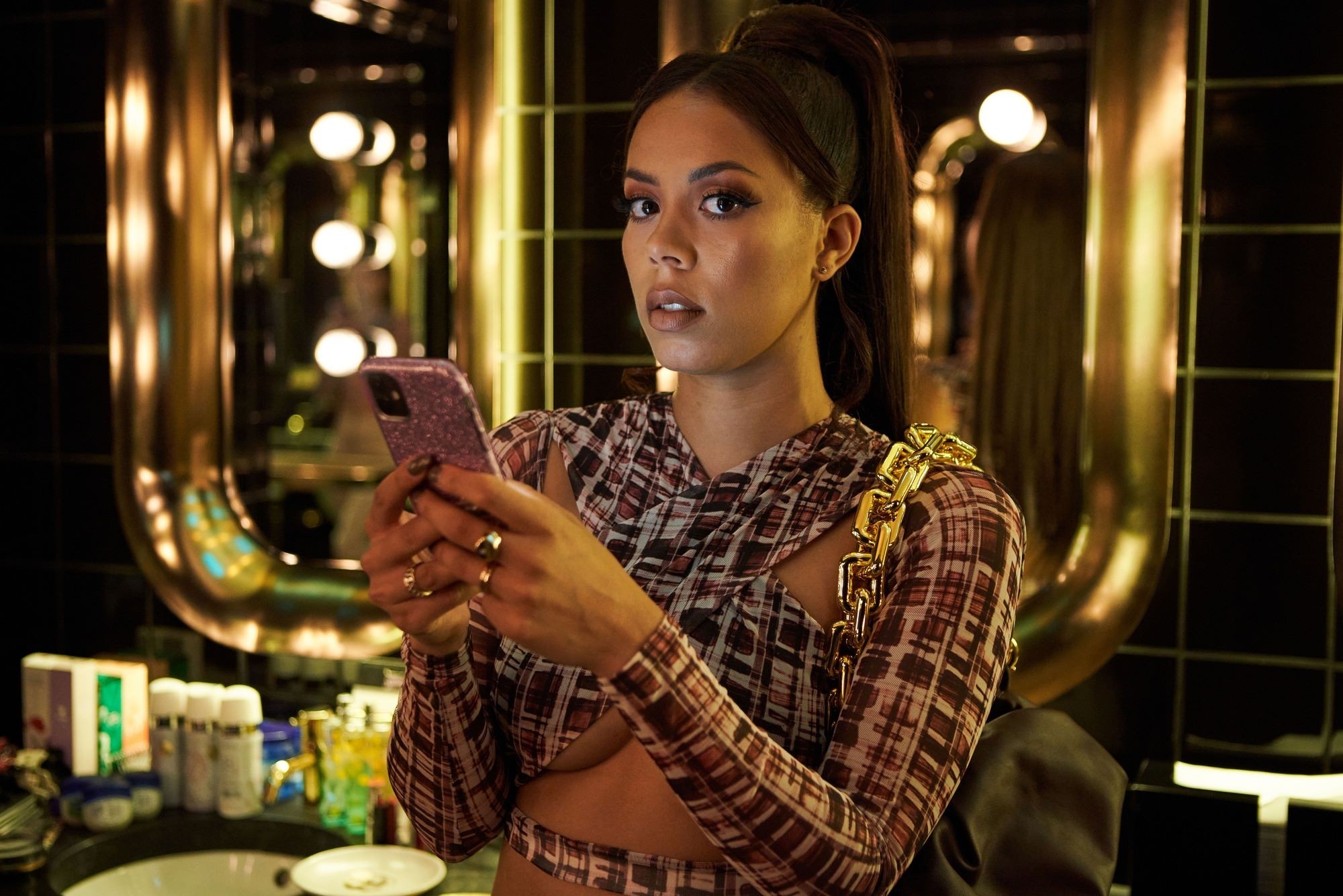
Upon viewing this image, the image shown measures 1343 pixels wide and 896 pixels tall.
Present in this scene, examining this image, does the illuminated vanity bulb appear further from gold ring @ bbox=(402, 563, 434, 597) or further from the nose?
gold ring @ bbox=(402, 563, 434, 597)

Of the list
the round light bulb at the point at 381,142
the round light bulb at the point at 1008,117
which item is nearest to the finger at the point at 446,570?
the round light bulb at the point at 1008,117

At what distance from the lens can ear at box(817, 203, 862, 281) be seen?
45.4 inches

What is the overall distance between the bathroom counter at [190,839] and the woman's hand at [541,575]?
144cm

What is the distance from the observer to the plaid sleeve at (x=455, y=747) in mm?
1076

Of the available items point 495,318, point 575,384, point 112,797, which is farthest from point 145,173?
point 112,797

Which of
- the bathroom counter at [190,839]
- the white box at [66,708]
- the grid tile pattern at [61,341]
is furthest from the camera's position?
the grid tile pattern at [61,341]

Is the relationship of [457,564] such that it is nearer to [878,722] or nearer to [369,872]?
[878,722]

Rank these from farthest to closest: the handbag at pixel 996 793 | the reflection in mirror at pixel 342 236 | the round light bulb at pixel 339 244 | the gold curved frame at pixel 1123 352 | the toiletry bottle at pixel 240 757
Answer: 1. the round light bulb at pixel 339 244
2. the reflection in mirror at pixel 342 236
3. the toiletry bottle at pixel 240 757
4. the gold curved frame at pixel 1123 352
5. the handbag at pixel 996 793

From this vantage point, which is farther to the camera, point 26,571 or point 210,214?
point 26,571

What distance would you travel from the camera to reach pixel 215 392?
7.63 ft

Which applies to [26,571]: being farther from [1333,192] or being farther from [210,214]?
[1333,192]

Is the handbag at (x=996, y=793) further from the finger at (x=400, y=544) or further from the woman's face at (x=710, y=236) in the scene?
the finger at (x=400, y=544)

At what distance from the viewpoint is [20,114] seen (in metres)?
2.79

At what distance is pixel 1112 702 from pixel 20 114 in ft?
8.12
